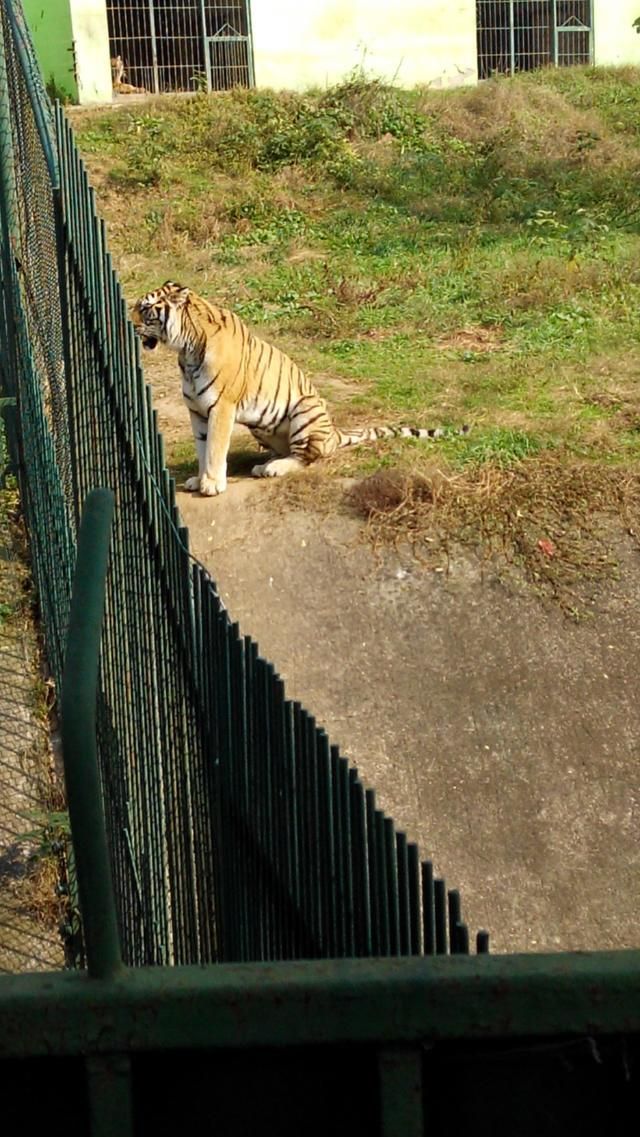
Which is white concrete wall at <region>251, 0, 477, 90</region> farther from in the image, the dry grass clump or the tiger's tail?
the tiger's tail

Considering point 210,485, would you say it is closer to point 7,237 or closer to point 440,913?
point 7,237

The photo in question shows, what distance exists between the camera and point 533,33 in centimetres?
2177

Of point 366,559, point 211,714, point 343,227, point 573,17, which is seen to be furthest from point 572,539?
point 573,17

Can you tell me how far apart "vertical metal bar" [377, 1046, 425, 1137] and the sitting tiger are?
24.3 ft

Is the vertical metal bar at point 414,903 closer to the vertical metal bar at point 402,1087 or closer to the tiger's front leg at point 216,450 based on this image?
the vertical metal bar at point 402,1087

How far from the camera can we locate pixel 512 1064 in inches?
70.5

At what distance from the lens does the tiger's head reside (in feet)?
30.5

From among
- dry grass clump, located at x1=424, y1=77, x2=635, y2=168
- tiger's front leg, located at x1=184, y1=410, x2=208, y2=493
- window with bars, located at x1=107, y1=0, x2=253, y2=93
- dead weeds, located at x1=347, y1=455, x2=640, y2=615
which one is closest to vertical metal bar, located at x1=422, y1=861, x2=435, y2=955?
dead weeds, located at x1=347, y1=455, x2=640, y2=615

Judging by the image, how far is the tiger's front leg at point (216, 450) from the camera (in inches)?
356

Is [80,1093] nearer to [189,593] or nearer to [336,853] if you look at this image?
[336,853]

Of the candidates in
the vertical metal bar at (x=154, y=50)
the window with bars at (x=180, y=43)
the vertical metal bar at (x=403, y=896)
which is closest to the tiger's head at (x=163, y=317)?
the vertical metal bar at (x=403, y=896)

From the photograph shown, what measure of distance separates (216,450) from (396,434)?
1.32m

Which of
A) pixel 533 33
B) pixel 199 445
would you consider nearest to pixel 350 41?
pixel 533 33

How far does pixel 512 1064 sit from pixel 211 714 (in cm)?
168
